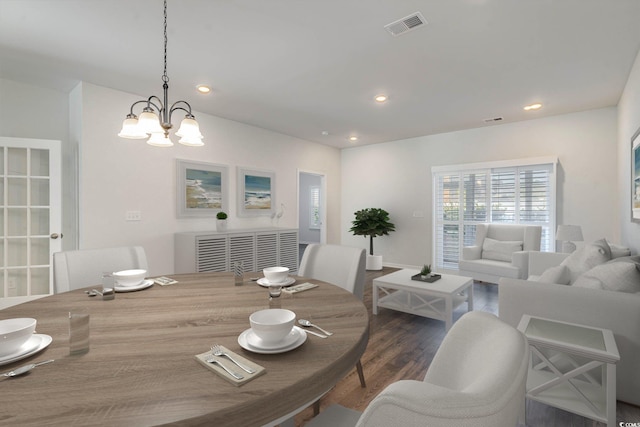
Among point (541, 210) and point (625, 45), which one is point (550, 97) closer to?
point (625, 45)

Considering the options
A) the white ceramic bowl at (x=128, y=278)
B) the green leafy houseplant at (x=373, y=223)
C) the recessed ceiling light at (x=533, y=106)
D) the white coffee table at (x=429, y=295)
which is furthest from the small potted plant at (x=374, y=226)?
the white ceramic bowl at (x=128, y=278)

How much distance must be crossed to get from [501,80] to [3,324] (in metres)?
3.99

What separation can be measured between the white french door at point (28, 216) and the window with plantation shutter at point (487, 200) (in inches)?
211

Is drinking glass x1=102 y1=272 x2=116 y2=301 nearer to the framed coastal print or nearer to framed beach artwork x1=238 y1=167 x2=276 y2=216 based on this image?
framed beach artwork x1=238 y1=167 x2=276 y2=216

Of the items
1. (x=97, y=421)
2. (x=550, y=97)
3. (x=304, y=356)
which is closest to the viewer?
(x=97, y=421)

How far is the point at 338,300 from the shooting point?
53.0 inches

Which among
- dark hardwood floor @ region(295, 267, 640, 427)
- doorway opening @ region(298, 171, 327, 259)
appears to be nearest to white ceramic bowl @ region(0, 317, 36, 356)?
dark hardwood floor @ region(295, 267, 640, 427)

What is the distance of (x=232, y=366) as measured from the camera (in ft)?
2.57

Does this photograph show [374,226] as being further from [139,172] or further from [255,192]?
[139,172]

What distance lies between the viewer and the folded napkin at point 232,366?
28.6 inches

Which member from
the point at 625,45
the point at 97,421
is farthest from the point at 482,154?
the point at 97,421

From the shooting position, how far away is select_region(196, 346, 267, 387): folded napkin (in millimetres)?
727

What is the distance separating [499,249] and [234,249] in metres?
3.70

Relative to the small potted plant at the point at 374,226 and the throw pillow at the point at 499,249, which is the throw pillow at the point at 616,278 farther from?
the small potted plant at the point at 374,226
